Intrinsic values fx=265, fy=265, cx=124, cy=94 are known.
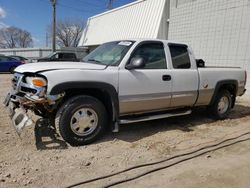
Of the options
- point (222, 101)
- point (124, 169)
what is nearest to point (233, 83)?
point (222, 101)

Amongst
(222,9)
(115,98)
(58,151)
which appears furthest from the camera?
(222,9)

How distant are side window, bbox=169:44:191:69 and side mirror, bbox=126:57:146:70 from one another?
112cm

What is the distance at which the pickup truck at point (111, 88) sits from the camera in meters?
4.31

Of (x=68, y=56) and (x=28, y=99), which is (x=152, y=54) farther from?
(x=68, y=56)

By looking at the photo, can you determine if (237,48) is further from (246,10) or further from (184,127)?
(184,127)

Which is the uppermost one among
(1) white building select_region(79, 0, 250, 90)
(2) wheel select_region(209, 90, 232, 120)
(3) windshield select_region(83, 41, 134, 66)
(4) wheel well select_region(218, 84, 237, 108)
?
(1) white building select_region(79, 0, 250, 90)

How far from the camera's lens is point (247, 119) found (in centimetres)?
725

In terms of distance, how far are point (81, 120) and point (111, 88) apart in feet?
2.52

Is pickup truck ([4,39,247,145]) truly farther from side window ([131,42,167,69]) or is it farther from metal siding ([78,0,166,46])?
metal siding ([78,0,166,46])

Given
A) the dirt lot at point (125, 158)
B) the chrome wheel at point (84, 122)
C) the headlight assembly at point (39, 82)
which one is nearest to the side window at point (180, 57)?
the dirt lot at point (125, 158)

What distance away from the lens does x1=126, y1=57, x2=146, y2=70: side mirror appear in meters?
4.80

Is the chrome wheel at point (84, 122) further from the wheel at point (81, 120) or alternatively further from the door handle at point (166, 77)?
the door handle at point (166, 77)

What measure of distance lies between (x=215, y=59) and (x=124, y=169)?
34.7 feet

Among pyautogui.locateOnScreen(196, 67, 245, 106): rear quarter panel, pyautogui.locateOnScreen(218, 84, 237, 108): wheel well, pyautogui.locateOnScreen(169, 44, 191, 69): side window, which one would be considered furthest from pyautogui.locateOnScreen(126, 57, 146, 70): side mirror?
pyautogui.locateOnScreen(218, 84, 237, 108): wheel well
